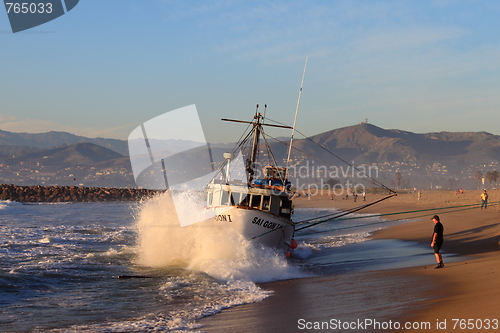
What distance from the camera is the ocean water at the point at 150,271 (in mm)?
10289

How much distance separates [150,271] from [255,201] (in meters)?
5.66

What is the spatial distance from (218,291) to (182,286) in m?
1.54

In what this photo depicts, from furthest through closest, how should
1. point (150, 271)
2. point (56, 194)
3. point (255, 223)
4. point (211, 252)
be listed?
point (56, 194), point (255, 223), point (211, 252), point (150, 271)

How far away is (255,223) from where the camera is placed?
1895 centimetres

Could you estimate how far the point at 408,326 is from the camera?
307 inches

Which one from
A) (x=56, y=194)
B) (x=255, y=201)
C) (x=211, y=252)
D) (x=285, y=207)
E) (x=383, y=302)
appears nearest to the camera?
(x=383, y=302)

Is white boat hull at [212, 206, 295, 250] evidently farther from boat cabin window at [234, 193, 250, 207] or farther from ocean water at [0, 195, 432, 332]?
boat cabin window at [234, 193, 250, 207]

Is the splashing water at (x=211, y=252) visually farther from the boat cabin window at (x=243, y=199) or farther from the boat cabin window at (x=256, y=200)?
the boat cabin window at (x=256, y=200)

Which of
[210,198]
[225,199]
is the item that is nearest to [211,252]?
[225,199]

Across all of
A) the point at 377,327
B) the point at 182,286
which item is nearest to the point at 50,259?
the point at 182,286

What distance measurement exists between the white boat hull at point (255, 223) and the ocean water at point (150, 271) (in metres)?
0.43

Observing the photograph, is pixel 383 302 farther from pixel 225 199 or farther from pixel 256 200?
pixel 225 199

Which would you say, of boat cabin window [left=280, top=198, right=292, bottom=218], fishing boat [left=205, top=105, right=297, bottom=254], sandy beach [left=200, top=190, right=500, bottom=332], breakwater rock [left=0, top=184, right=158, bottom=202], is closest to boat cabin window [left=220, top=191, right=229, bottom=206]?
fishing boat [left=205, top=105, right=297, bottom=254]

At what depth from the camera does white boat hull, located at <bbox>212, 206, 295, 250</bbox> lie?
62.0ft
